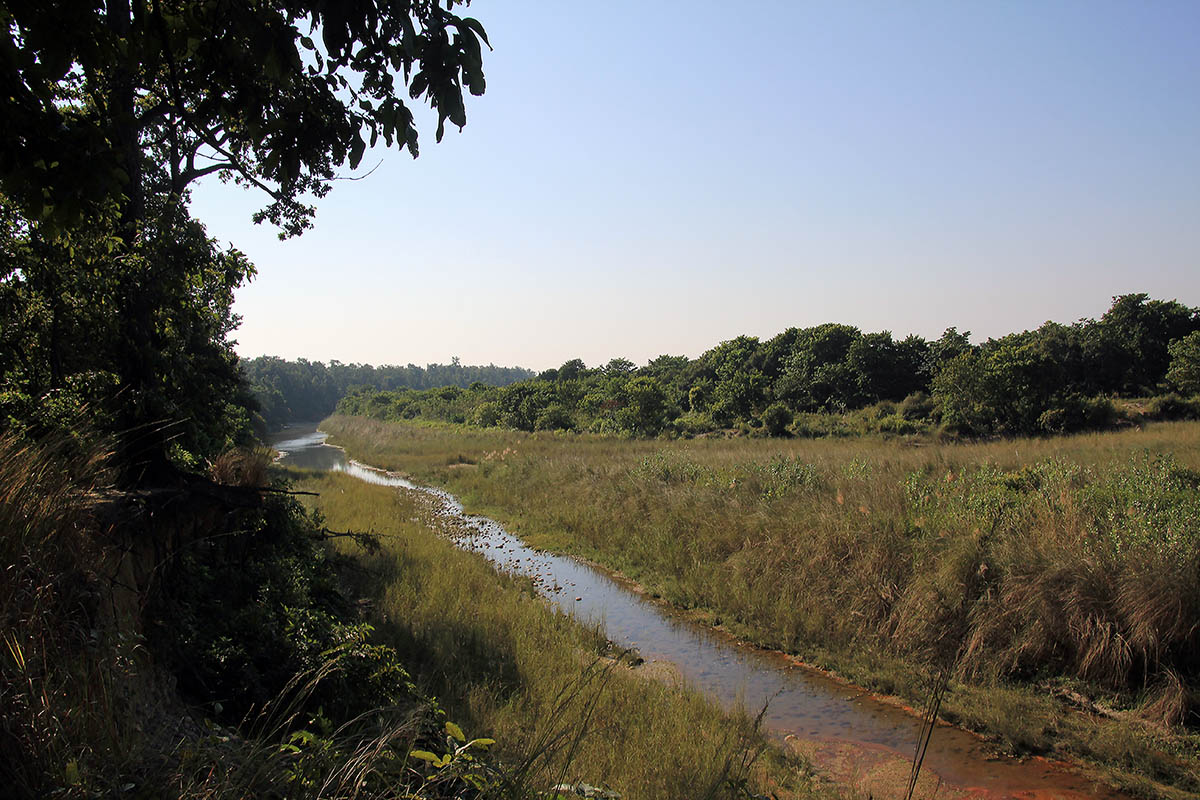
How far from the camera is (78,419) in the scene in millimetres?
5043

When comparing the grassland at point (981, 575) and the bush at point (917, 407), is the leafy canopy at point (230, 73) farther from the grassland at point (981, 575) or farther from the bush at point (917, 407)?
the bush at point (917, 407)

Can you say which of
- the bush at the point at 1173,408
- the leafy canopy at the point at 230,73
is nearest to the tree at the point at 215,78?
the leafy canopy at the point at 230,73

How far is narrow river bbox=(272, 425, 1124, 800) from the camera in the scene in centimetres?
655

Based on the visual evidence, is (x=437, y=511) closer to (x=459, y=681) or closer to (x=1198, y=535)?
(x=459, y=681)

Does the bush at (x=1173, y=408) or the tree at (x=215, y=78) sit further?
the bush at (x=1173, y=408)

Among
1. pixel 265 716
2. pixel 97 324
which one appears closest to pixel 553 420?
pixel 97 324

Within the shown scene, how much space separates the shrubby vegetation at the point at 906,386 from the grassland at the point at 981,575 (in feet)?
38.2

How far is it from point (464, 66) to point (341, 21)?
1.73ft

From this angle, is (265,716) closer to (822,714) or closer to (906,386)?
(822,714)

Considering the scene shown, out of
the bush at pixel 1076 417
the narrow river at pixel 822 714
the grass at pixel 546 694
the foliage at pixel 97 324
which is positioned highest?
the foliage at pixel 97 324

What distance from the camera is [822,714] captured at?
8.24 metres

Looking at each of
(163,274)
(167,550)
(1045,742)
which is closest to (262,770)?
(167,550)

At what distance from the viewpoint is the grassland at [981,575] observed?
24.6 ft

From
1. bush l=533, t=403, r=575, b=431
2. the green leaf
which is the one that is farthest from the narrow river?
bush l=533, t=403, r=575, b=431
